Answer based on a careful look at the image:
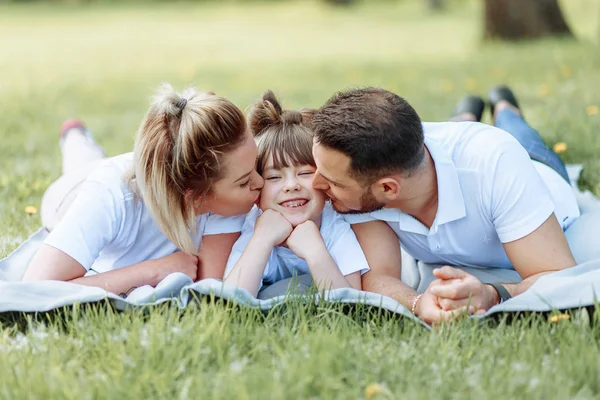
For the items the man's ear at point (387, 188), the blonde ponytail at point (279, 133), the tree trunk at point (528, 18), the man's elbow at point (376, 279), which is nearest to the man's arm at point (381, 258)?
the man's elbow at point (376, 279)

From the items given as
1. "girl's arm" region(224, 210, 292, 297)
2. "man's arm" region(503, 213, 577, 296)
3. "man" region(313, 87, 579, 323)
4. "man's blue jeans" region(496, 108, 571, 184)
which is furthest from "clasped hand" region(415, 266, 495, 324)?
"man's blue jeans" region(496, 108, 571, 184)

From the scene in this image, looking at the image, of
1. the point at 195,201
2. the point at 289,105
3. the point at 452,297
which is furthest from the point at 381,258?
the point at 289,105

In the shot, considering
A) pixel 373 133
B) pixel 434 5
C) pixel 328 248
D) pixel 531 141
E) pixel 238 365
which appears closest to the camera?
pixel 238 365

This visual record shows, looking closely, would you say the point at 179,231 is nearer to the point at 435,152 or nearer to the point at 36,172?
the point at 435,152

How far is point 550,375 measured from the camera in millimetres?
2242

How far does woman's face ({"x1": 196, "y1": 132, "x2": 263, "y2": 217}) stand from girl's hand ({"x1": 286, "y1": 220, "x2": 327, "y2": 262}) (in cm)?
22

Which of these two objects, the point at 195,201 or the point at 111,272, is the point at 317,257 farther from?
the point at 111,272

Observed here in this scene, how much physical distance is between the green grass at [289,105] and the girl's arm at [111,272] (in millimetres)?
342

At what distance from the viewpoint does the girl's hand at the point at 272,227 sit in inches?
124

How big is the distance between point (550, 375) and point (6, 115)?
19.8 ft

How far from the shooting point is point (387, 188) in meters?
2.98

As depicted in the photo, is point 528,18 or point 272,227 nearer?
point 272,227

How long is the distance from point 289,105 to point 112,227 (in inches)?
169

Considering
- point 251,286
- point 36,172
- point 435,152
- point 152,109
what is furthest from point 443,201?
point 36,172
